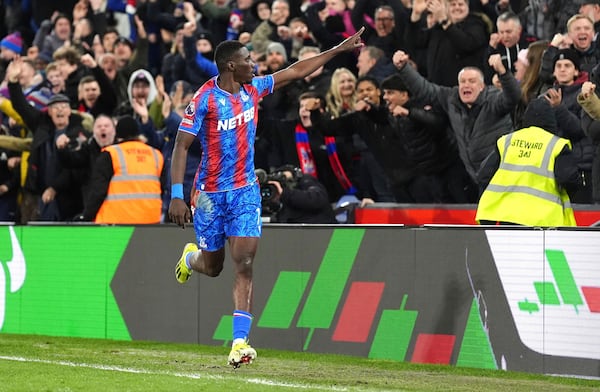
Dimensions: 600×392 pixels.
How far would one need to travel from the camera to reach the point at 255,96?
10.2m

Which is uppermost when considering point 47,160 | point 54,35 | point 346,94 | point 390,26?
point 390,26

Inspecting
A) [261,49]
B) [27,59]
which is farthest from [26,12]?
[261,49]

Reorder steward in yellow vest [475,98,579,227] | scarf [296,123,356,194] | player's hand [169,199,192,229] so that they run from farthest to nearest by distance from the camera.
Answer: scarf [296,123,356,194] < steward in yellow vest [475,98,579,227] < player's hand [169,199,192,229]

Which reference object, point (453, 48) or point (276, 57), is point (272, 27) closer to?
point (276, 57)

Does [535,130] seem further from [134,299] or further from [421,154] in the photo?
[134,299]

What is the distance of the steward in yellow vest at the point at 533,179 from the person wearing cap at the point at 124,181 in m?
4.37

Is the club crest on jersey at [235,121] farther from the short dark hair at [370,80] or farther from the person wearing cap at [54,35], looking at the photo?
the person wearing cap at [54,35]

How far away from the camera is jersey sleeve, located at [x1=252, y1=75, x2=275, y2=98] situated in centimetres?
1022

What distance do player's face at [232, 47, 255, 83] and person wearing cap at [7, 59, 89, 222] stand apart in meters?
6.36

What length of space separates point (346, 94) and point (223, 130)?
16.2 ft

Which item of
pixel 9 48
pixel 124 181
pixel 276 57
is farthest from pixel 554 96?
pixel 9 48

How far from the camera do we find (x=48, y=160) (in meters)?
16.7

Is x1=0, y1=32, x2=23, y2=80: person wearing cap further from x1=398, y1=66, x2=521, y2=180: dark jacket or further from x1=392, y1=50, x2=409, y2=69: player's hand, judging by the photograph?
x1=398, y1=66, x2=521, y2=180: dark jacket

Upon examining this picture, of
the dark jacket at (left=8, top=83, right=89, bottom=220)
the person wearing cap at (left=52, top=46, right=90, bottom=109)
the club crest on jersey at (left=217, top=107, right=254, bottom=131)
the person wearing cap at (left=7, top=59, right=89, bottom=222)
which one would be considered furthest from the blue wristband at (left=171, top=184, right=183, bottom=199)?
the person wearing cap at (left=52, top=46, right=90, bottom=109)
